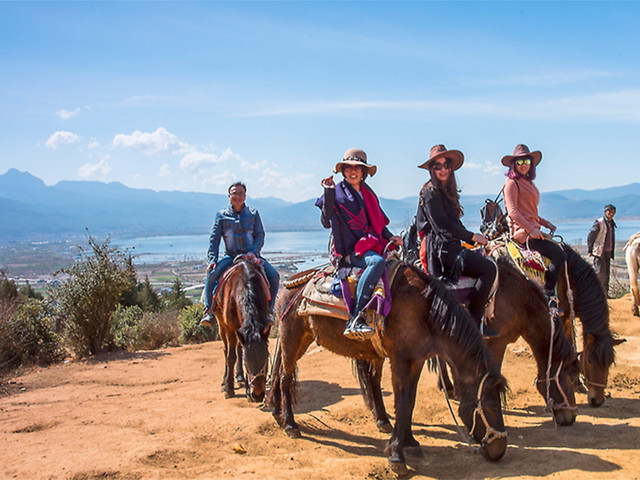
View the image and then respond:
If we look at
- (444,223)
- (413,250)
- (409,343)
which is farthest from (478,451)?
(413,250)

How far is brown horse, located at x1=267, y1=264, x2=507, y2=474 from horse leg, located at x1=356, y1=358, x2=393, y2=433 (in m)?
0.31

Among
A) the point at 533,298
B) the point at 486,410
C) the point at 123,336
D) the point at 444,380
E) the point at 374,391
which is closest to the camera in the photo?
the point at 486,410

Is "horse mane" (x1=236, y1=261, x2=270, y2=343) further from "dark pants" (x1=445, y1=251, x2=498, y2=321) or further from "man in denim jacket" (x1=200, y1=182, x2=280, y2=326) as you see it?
"dark pants" (x1=445, y1=251, x2=498, y2=321)

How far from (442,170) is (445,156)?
172mm

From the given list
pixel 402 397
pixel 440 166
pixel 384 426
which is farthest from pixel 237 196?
pixel 402 397

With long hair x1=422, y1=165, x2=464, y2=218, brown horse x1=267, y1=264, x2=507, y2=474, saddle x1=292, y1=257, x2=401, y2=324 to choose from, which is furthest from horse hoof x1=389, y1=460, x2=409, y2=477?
long hair x1=422, y1=165, x2=464, y2=218

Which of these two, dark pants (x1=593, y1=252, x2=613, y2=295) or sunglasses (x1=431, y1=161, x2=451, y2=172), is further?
dark pants (x1=593, y1=252, x2=613, y2=295)

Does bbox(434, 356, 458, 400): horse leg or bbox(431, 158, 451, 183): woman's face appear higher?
bbox(431, 158, 451, 183): woman's face

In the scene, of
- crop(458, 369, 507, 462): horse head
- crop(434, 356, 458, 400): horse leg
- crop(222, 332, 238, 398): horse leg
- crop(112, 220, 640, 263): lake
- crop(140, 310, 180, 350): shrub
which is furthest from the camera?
crop(112, 220, 640, 263): lake

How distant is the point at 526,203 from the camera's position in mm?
6797

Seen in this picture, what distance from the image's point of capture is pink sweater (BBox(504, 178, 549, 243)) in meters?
6.71

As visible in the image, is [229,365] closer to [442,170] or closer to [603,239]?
[442,170]

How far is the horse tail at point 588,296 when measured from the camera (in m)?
6.31

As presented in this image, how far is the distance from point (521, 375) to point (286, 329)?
168 inches
